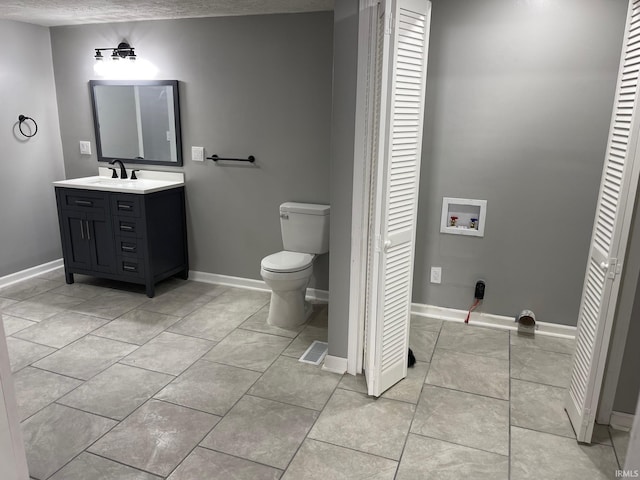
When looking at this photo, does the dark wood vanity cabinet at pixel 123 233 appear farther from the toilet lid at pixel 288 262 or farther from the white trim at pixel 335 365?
the white trim at pixel 335 365

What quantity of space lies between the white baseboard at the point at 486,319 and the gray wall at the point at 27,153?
333 cm

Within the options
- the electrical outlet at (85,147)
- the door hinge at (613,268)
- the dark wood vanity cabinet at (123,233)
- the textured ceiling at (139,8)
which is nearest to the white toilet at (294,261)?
the dark wood vanity cabinet at (123,233)

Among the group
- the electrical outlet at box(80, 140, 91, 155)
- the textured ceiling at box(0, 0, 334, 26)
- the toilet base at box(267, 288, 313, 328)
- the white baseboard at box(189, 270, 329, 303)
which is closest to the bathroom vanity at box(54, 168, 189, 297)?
the white baseboard at box(189, 270, 329, 303)

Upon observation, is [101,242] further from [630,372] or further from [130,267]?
[630,372]

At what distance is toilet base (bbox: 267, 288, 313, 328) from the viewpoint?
3.26m

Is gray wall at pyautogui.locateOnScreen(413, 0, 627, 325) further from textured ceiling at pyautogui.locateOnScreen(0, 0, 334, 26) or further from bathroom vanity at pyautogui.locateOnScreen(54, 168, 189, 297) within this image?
bathroom vanity at pyautogui.locateOnScreen(54, 168, 189, 297)

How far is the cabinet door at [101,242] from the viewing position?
148 inches

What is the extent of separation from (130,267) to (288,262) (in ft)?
4.57

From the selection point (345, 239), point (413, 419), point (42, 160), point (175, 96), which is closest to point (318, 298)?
point (345, 239)

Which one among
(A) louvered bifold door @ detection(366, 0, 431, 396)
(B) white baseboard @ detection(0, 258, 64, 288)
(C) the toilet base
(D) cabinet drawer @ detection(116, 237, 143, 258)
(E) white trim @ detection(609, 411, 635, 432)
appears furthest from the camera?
(B) white baseboard @ detection(0, 258, 64, 288)

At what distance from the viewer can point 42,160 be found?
4.18 meters

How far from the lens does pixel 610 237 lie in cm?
194

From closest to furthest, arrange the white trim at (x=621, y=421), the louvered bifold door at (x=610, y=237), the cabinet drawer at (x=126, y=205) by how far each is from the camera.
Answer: the louvered bifold door at (x=610, y=237)
the white trim at (x=621, y=421)
the cabinet drawer at (x=126, y=205)

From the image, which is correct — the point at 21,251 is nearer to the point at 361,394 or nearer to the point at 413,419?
the point at 361,394
